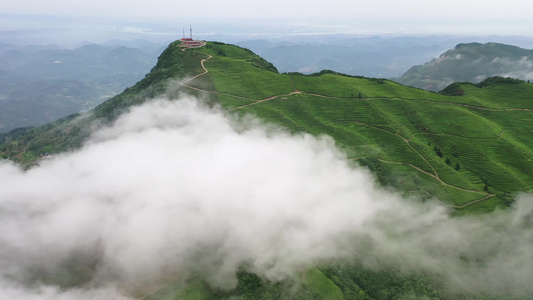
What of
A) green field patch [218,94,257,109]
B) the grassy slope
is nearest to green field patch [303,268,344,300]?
the grassy slope

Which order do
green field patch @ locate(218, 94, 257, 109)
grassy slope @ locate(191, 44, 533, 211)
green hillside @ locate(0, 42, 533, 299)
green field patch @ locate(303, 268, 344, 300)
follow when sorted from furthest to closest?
green field patch @ locate(218, 94, 257, 109) → grassy slope @ locate(191, 44, 533, 211) → green hillside @ locate(0, 42, 533, 299) → green field patch @ locate(303, 268, 344, 300)

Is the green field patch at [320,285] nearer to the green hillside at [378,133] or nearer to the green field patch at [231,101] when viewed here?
the green hillside at [378,133]

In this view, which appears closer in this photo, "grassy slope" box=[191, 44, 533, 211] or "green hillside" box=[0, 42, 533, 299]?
"green hillside" box=[0, 42, 533, 299]

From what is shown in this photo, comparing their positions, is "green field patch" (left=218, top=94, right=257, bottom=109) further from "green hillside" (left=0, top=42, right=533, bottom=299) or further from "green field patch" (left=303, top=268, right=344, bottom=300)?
"green field patch" (left=303, top=268, right=344, bottom=300)

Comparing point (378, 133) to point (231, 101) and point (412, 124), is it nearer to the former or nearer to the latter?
point (412, 124)

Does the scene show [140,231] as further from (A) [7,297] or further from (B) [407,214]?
(B) [407,214]
